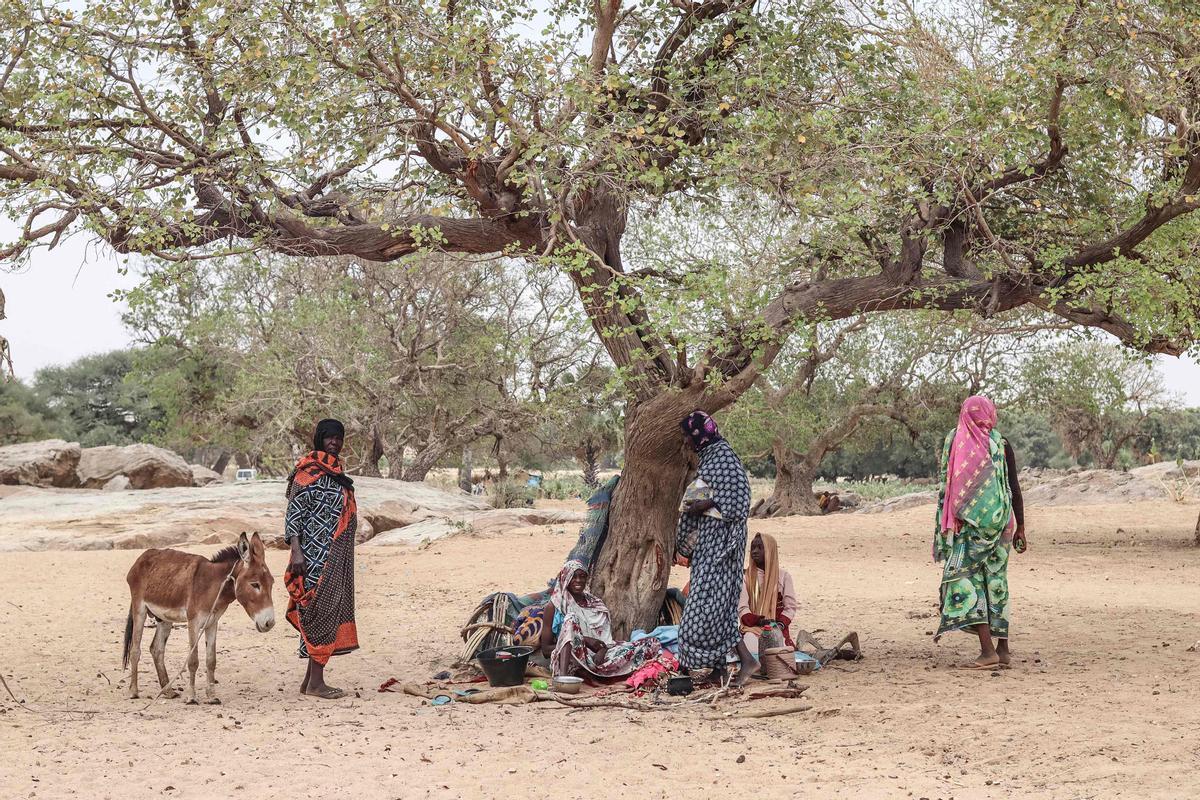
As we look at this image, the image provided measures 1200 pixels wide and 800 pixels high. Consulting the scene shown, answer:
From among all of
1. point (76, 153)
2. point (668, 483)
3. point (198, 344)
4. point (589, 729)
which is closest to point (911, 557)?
Answer: point (668, 483)

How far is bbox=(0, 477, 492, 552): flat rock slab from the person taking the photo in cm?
1647

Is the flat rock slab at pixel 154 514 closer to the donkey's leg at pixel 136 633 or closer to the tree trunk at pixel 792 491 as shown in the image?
the donkey's leg at pixel 136 633

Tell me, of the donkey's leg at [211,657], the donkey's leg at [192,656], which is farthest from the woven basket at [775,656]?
the donkey's leg at [192,656]

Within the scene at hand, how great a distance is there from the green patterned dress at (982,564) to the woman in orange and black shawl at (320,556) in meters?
3.94

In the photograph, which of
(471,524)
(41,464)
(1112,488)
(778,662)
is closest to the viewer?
(778,662)

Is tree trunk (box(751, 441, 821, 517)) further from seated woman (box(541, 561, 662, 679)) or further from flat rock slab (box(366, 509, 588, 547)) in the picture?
seated woman (box(541, 561, 662, 679))

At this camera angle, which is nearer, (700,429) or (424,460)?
(700,429)

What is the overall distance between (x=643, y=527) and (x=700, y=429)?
3.99 ft

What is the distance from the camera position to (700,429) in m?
7.59

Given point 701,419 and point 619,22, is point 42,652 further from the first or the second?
point 619,22

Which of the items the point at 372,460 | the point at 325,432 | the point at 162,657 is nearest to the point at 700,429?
the point at 325,432

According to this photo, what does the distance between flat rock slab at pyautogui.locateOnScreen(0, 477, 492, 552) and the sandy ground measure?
18.0 feet

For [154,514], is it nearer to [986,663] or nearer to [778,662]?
[778,662]

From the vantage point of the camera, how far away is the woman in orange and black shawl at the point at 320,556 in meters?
7.16
